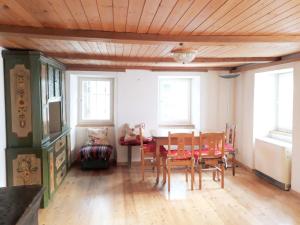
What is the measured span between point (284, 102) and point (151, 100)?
255 centimetres

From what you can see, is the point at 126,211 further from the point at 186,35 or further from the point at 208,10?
the point at 208,10

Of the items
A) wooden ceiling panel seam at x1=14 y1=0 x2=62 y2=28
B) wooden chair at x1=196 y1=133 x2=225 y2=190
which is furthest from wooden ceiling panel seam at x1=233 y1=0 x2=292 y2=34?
wooden chair at x1=196 y1=133 x2=225 y2=190

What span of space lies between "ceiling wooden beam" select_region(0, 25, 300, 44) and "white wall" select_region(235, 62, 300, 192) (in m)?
1.62

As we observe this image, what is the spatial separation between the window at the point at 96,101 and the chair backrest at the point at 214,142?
258cm

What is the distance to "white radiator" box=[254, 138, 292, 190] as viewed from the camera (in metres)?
4.17

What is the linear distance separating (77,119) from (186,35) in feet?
13.3

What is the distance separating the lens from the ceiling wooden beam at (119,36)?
2350mm

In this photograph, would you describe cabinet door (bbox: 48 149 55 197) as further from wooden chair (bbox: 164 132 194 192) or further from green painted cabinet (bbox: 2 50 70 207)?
wooden chair (bbox: 164 132 194 192)

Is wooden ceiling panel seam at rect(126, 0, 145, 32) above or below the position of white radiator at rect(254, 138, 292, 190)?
above

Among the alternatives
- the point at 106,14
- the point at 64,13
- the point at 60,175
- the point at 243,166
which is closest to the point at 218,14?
the point at 106,14

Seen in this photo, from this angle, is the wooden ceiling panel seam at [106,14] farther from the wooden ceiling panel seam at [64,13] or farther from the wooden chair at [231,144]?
the wooden chair at [231,144]

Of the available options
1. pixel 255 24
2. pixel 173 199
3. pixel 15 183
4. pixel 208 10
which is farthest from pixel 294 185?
pixel 15 183

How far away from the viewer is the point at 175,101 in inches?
246

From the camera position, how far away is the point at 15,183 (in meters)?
3.45
